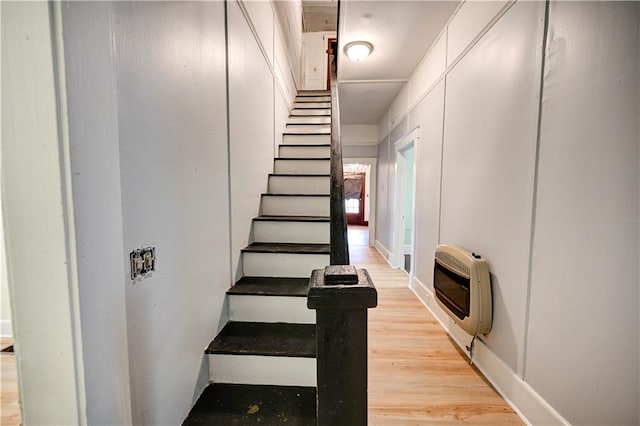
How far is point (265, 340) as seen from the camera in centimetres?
146

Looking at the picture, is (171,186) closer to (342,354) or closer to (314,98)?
(342,354)

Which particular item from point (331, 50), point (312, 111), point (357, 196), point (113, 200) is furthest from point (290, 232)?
point (357, 196)

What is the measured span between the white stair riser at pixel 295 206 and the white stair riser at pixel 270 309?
94 cm

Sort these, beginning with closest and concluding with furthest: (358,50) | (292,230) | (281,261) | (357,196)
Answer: (281,261) < (292,230) < (358,50) < (357,196)

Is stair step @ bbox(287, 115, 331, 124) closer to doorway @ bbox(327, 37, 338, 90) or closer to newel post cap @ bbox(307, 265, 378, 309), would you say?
doorway @ bbox(327, 37, 338, 90)

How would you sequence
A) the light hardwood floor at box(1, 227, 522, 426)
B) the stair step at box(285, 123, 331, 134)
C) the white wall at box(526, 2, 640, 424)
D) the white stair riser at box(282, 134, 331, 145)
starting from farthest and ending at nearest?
1. the stair step at box(285, 123, 331, 134)
2. the white stair riser at box(282, 134, 331, 145)
3. the light hardwood floor at box(1, 227, 522, 426)
4. the white wall at box(526, 2, 640, 424)

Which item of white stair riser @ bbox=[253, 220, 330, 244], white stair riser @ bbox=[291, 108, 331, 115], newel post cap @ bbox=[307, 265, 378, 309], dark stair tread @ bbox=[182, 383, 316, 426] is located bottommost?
dark stair tread @ bbox=[182, 383, 316, 426]

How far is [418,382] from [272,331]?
103 cm

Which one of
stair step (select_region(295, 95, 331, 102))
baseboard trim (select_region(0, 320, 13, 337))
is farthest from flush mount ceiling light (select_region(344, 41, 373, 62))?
baseboard trim (select_region(0, 320, 13, 337))

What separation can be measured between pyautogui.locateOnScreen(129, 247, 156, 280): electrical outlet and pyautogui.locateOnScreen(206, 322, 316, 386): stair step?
0.69m

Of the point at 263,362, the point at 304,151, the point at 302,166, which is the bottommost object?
the point at 263,362

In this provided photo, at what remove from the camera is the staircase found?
49.4 inches

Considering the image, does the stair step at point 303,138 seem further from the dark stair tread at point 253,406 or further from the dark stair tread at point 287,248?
the dark stair tread at point 253,406

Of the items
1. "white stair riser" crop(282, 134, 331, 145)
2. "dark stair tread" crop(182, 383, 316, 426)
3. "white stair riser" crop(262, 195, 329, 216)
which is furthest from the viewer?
"white stair riser" crop(282, 134, 331, 145)
